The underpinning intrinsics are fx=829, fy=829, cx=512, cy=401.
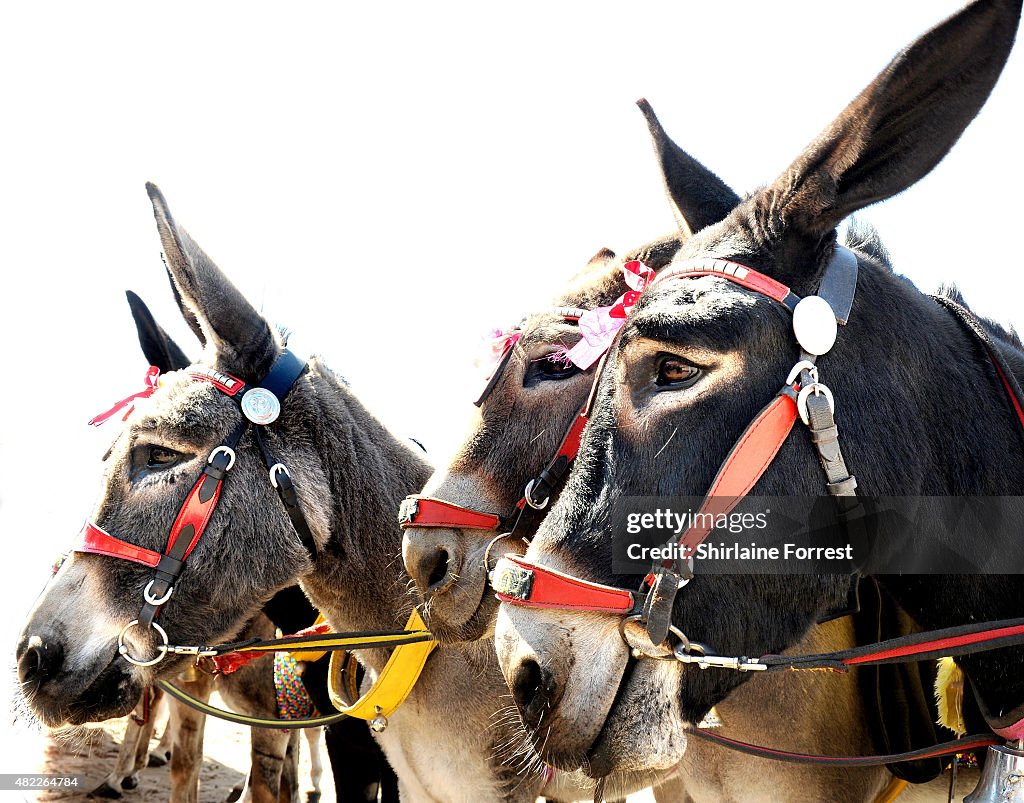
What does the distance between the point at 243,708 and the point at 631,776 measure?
384cm

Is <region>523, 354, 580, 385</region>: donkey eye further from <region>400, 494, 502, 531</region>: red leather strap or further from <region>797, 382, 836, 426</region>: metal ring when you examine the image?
<region>797, 382, 836, 426</region>: metal ring

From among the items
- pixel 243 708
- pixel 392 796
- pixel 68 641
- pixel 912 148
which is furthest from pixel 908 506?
pixel 243 708

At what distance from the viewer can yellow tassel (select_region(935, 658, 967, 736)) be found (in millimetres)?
2418

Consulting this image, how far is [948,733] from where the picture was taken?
8.54 ft

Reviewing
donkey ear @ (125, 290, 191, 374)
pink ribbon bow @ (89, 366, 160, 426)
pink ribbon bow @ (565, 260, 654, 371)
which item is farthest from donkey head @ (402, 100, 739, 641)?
donkey ear @ (125, 290, 191, 374)

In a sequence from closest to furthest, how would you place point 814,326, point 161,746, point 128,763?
point 814,326 → point 128,763 → point 161,746

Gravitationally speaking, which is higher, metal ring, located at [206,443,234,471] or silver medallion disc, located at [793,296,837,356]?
silver medallion disc, located at [793,296,837,356]

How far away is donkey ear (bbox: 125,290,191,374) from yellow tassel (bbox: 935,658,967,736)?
4209mm

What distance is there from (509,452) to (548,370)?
40 cm

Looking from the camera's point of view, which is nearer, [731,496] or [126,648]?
[731,496]

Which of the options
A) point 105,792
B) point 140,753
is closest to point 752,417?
point 105,792

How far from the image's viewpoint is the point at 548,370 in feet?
11.2

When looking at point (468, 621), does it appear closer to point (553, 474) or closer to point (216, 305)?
point (553, 474)

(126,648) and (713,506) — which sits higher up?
(713,506)
